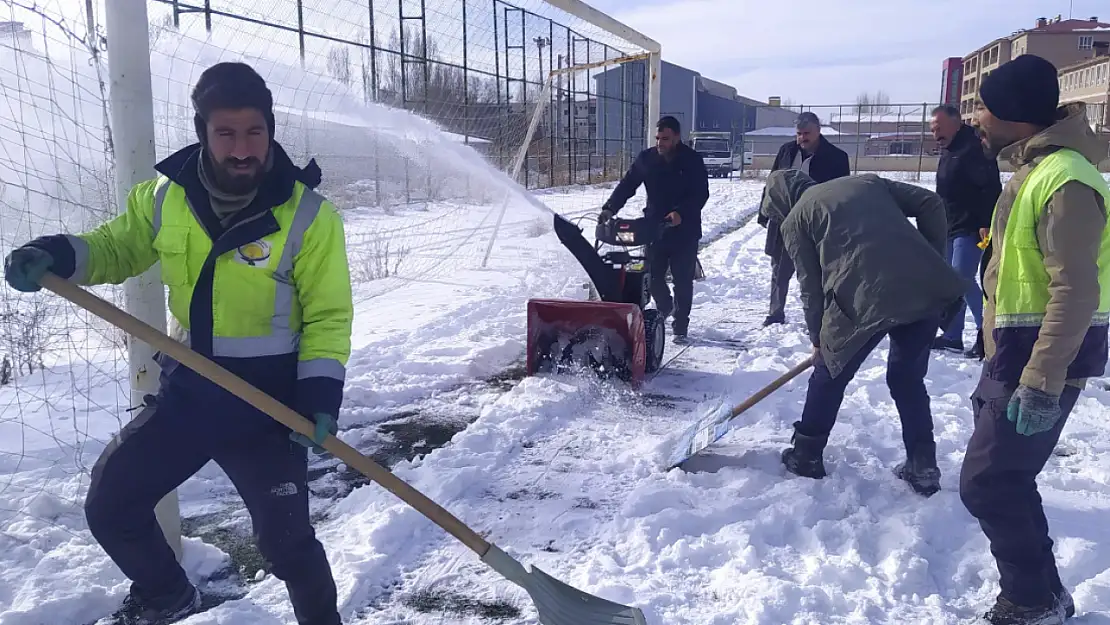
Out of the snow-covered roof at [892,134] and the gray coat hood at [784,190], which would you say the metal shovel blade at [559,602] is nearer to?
the gray coat hood at [784,190]

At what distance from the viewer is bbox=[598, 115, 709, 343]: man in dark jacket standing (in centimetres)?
629

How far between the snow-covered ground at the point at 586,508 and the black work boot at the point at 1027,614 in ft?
0.40

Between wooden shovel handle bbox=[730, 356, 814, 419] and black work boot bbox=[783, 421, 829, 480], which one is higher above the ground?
wooden shovel handle bbox=[730, 356, 814, 419]

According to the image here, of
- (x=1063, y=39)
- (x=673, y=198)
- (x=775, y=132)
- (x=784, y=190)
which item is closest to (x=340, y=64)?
(x=673, y=198)

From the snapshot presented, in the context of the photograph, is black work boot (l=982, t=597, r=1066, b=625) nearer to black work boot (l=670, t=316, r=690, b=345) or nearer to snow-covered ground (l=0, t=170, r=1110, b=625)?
snow-covered ground (l=0, t=170, r=1110, b=625)

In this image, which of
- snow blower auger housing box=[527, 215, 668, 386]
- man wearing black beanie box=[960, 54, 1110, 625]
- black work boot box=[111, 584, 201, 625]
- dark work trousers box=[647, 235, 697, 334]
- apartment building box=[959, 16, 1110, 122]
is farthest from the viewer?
apartment building box=[959, 16, 1110, 122]

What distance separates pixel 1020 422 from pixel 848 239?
1279 mm

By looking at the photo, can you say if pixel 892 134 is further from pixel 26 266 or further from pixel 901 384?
pixel 26 266

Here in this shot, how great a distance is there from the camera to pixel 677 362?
597 cm

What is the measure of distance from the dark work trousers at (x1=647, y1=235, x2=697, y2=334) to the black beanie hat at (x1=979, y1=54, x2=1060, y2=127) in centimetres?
404

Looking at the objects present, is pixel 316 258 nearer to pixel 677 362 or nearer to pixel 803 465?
pixel 803 465

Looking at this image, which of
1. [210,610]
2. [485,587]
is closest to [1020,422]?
[485,587]

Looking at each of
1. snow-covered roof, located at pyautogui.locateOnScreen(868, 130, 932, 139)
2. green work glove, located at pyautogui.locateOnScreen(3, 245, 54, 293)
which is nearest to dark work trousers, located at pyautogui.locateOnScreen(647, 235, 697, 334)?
green work glove, located at pyautogui.locateOnScreen(3, 245, 54, 293)

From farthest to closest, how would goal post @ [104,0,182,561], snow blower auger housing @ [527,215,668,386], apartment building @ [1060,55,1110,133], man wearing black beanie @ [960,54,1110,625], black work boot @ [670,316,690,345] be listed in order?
1. apartment building @ [1060,55,1110,133]
2. black work boot @ [670,316,690,345]
3. snow blower auger housing @ [527,215,668,386]
4. goal post @ [104,0,182,561]
5. man wearing black beanie @ [960,54,1110,625]
